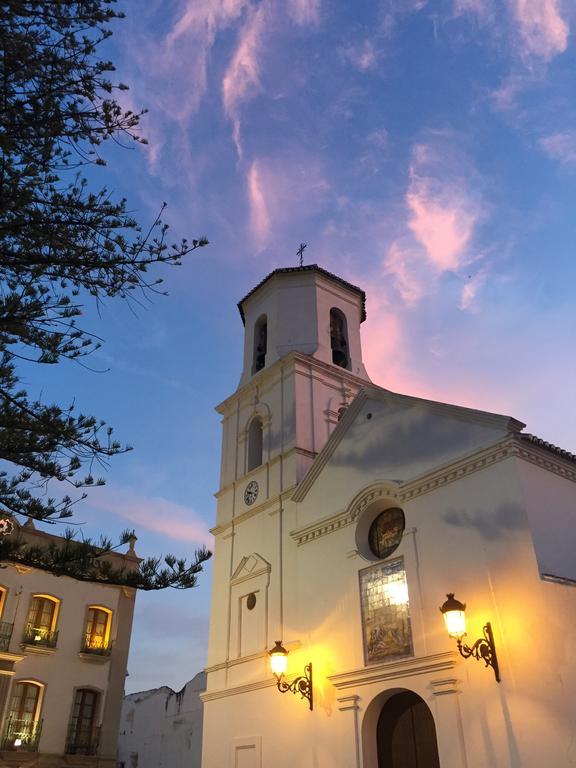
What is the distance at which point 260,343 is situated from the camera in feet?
66.5

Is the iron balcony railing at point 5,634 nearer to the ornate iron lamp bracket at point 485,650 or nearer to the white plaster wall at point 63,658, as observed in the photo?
the white plaster wall at point 63,658

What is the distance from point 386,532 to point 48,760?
11511mm

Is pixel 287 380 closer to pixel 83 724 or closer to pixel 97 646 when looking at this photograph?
pixel 97 646

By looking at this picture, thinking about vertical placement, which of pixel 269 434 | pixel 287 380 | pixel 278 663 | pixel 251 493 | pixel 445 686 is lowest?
pixel 445 686

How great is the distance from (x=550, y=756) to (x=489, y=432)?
488 cm

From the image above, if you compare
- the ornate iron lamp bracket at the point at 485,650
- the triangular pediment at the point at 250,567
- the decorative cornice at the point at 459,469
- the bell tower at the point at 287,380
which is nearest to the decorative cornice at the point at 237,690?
the triangular pediment at the point at 250,567

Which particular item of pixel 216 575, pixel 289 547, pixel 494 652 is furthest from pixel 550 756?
pixel 216 575

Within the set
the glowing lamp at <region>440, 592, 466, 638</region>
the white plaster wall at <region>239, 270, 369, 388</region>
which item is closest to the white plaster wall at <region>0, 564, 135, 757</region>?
the white plaster wall at <region>239, 270, 369, 388</region>

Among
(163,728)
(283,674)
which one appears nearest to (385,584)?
(283,674)

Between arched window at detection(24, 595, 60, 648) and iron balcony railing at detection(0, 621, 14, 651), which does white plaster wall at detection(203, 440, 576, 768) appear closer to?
arched window at detection(24, 595, 60, 648)

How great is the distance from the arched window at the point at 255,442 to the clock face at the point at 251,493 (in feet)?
1.88

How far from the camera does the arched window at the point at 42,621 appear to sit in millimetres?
18812

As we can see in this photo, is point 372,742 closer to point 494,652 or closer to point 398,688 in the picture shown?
point 398,688

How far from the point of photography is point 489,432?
38.6 feet
